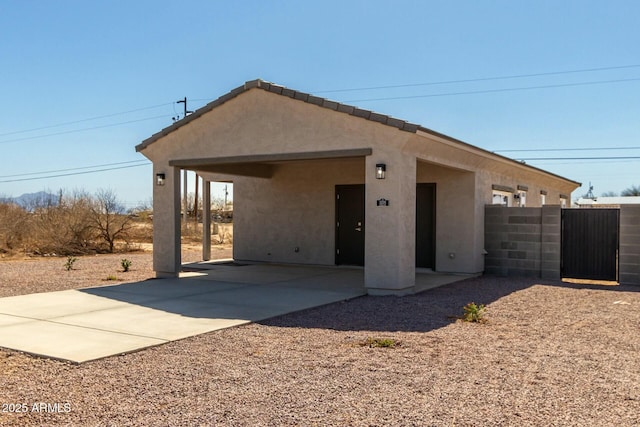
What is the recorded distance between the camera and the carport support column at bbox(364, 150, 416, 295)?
10.4 m

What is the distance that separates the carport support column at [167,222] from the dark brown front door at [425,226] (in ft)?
19.9

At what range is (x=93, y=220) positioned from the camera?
23344 millimetres

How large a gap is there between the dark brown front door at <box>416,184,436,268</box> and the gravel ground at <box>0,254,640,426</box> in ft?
19.4

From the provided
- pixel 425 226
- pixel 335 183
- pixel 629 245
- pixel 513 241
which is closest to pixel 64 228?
pixel 335 183

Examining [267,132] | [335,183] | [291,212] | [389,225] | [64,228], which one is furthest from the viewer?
[64,228]

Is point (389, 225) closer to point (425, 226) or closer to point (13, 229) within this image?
point (425, 226)

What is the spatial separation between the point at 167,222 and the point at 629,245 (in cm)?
1060

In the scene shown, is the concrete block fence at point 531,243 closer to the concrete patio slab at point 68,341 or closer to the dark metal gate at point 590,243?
the dark metal gate at point 590,243

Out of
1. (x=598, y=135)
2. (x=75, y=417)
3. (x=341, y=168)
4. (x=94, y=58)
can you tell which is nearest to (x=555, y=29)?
(x=341, y=168)

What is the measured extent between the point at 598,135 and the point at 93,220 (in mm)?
39008

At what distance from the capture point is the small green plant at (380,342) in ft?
21.9

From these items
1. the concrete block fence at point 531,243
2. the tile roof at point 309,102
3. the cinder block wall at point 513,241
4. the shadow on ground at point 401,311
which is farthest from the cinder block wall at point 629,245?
the tile roof at point 309,102

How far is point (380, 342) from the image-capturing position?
6742 millimetres

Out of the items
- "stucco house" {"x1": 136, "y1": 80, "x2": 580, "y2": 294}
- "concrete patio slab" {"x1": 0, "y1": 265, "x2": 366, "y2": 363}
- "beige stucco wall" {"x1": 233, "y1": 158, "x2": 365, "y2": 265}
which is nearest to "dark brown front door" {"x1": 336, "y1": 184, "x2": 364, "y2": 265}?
"stucco house" {"x1": 136, "y1": 80, "x2": 580, "y2": 294}
